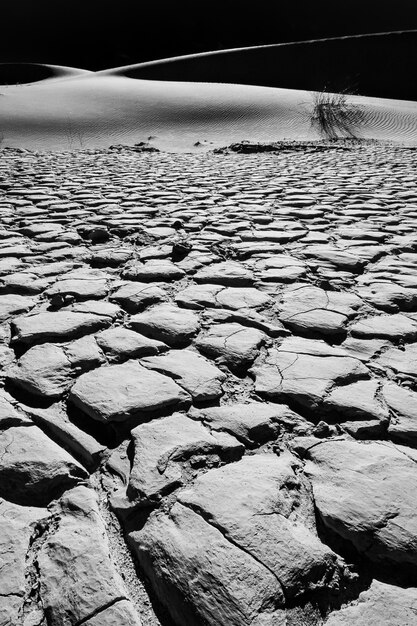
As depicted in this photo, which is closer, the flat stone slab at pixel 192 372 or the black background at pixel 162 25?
the flat stone slab at pixel 192 372

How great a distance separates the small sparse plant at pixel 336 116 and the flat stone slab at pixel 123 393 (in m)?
11.9

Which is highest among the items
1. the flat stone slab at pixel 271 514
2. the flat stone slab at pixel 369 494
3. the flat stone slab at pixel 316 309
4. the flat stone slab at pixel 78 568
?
the flat stone slab at pixel 316 309

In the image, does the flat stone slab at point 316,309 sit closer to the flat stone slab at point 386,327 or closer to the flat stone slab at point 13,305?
the flat stone slab at point 386,327

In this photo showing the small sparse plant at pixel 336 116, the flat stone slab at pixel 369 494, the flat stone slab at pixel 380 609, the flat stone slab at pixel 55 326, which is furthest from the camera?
the small sparse plant at pixel 336 116

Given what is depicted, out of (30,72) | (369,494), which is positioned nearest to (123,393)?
(369,494)

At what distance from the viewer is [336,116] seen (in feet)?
45.9

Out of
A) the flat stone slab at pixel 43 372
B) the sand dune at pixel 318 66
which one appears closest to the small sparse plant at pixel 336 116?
the sand dune at pixel 318 66

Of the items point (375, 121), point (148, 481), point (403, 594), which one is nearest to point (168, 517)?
point (148, 481)

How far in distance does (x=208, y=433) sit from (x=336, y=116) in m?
14.4

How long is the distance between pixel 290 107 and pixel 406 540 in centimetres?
1522

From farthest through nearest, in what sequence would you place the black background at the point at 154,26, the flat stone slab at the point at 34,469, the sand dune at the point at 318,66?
the black background at the point at 154,26, the sand dune at the point at 318,66, the flat stone slab at the point at 34,469

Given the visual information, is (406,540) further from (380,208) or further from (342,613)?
(380,208)

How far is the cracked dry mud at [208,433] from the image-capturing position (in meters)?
0.92

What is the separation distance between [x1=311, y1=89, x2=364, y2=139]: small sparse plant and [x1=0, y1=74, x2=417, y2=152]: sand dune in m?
0.23
